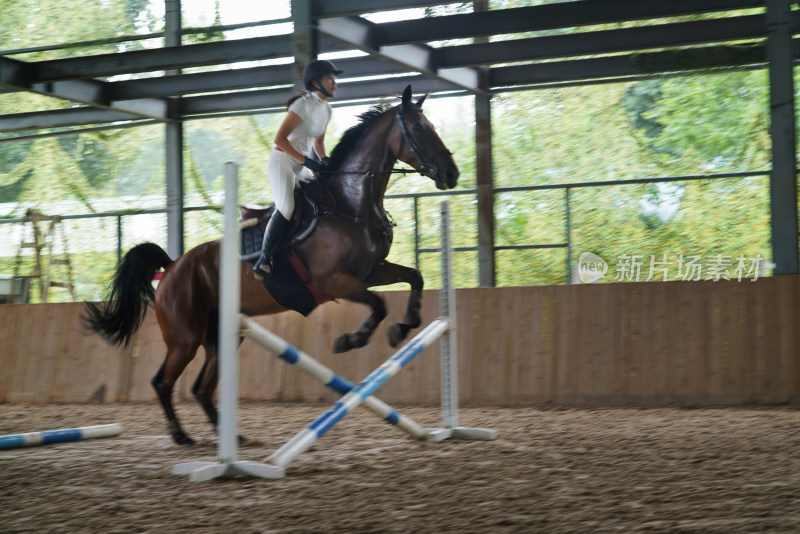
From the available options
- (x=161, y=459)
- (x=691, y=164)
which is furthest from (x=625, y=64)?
(x=161, y=459)

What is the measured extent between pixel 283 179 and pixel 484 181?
671cm

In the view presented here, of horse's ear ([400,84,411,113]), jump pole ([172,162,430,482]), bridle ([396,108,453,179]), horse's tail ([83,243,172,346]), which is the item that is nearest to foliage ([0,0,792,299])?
horse's tail ([83,243,172,346])

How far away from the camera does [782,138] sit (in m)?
8.84

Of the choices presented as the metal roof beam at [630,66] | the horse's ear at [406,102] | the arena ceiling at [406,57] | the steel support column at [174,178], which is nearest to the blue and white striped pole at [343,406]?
the horse's ear at [406,102]

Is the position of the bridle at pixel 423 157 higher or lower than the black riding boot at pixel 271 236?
higher

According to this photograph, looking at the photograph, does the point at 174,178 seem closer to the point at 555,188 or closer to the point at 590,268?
the point at 555,188

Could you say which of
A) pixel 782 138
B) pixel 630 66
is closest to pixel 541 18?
pixel 630 66

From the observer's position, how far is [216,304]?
21.3 ft

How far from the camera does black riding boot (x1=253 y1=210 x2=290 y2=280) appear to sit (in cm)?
600

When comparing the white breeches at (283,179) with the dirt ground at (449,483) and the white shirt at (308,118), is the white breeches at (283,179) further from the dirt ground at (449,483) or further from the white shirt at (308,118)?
the dirt ground at (449,483)

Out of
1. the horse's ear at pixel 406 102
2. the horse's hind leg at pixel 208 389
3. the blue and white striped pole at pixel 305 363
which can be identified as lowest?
the horse's hind leg at pixel 208 389

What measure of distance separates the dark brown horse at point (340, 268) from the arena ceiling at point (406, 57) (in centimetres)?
316

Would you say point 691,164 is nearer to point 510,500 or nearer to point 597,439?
point 597,439

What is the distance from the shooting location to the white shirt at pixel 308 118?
584 cm
